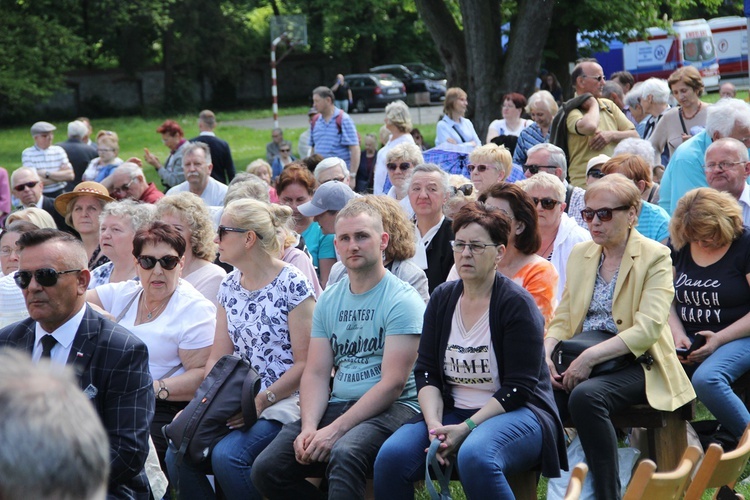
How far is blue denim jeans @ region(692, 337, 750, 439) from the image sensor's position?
5129 mm

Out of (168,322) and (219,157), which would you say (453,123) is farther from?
(168,322)

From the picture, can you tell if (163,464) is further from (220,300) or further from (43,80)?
(43,80)

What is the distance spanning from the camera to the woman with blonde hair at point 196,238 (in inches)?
236

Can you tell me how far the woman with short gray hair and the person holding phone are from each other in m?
1.43

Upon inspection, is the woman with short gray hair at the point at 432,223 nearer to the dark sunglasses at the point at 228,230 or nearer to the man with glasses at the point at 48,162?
the dark sunglasses at the point at 228,230

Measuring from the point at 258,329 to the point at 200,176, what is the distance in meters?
4.09

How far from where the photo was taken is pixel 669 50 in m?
32.2

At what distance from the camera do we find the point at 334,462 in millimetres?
4512

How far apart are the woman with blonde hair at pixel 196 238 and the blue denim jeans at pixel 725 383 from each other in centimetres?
285

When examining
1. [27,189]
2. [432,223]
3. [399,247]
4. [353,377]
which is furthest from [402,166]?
[27,189]

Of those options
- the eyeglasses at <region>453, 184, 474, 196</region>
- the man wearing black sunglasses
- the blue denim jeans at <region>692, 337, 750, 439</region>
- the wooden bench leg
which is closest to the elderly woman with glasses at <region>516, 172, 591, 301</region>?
the eyeglasses at <region>453, 184, 474, 196</region>

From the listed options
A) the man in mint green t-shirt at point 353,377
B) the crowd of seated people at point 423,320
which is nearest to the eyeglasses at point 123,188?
the crowd of seated people at point 423,320

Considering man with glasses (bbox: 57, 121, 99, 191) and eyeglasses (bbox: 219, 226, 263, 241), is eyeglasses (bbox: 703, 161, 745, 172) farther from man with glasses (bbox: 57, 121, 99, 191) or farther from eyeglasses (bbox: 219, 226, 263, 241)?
man with glasses (bbox: 57, 121, 99, 191)

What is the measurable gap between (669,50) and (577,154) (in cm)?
2500
